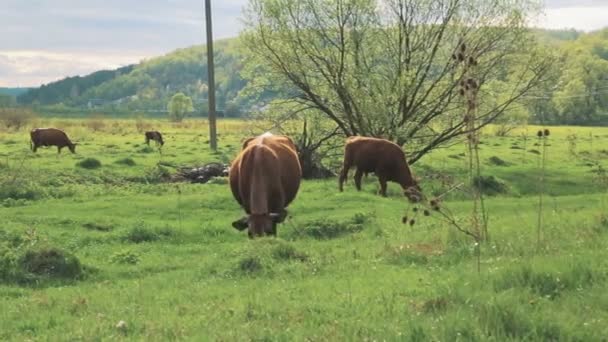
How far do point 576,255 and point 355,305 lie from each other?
269 cm

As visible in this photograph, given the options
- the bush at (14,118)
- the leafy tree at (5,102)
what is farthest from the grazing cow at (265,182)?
the leafy tree at (5,102)

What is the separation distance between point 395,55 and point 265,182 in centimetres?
1531

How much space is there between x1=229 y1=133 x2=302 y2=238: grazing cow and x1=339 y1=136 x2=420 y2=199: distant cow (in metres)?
7.48

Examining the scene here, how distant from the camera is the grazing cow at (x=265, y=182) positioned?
12758mm

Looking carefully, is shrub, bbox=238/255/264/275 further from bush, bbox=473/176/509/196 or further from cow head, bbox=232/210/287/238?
bush, bbox=473/176/509/196

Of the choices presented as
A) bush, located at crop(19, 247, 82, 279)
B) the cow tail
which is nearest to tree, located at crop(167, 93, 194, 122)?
the cow tail

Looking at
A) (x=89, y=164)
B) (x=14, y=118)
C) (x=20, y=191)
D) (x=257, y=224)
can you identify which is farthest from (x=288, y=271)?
(x=14, y=118)

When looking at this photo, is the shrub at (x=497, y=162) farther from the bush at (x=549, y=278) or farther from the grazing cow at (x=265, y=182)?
the bush at (x=549, y=278)

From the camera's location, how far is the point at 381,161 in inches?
921

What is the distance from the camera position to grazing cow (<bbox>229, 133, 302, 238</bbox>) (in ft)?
41.9

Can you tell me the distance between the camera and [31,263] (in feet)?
36.8

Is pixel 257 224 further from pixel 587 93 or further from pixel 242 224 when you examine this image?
pixel 587 93

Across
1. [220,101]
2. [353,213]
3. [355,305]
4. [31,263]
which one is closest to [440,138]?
[353,213]

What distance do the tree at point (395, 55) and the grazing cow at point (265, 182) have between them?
11.6 metres
